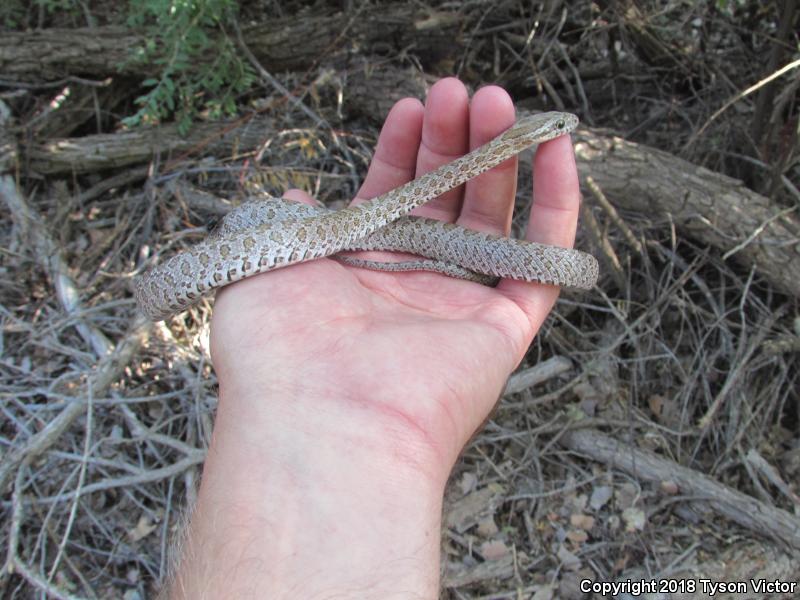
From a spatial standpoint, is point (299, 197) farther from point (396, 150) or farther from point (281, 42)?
point (281, 42)

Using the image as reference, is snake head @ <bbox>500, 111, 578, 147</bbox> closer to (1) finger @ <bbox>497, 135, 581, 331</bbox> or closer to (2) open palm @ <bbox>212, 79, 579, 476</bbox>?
(2) open palm @ <bbox>212, 79, 579, 476</bbox>

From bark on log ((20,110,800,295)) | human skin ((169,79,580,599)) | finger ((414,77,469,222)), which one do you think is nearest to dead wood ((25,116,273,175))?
bark on log ((20,110,800,295))

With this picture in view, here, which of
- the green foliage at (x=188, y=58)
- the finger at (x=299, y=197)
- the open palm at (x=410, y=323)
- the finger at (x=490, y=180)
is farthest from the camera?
the green foliage at (x=188, y=58)

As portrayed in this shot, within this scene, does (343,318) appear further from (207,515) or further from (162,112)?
(162,112)

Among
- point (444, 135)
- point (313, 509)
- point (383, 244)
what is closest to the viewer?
point (313, 509)

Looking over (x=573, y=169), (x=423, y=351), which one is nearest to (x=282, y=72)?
(x=573, y=169)

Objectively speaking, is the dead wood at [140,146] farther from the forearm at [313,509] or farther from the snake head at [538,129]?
the forearm at [313,509]

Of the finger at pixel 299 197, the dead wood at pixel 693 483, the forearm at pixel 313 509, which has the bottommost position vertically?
the dead wood at pixel 693 483

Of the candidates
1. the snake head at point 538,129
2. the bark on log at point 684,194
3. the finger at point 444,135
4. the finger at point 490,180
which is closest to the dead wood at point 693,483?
the bark on log at point 684,194

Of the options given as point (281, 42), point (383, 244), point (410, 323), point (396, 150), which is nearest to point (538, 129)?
point (396, 150)
